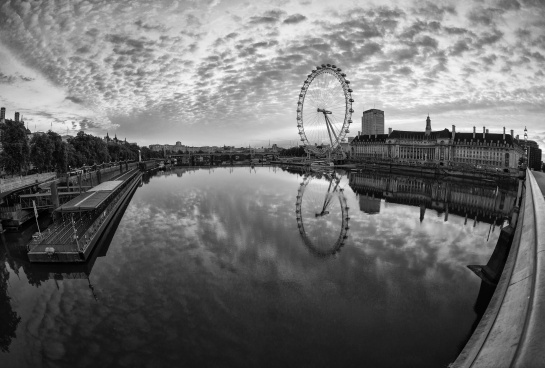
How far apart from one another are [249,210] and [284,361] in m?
26.0

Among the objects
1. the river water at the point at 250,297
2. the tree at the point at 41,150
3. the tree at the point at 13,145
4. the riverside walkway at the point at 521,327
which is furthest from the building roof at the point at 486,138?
the tree at the point at 13,145

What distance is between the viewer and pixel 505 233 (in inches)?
725

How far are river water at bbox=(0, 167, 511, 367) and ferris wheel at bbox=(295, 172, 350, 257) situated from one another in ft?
0.88

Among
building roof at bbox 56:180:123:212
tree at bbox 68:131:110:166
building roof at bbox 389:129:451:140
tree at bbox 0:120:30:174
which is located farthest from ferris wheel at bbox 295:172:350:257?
building roof at bbox 389:129:451:140

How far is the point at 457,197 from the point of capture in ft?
156

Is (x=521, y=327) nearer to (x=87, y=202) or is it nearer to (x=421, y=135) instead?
(x=87, y=202)

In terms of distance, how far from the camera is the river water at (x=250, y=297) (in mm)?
11211

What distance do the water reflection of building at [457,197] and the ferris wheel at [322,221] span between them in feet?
12.5

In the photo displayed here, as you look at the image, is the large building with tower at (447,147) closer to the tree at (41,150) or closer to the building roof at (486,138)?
the building roof at (486,138)

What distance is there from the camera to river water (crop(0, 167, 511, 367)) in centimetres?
1121

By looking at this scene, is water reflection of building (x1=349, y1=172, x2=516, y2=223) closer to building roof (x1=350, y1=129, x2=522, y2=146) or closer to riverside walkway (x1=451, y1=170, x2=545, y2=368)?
riverside walkway (x1=451, y1=170, x2=545, y2=368)

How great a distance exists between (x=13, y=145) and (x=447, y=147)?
11730 centimetres

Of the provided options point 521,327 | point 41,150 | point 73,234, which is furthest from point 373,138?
point 521,327

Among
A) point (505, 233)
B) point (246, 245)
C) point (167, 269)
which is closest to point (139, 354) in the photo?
point (167, 269)
